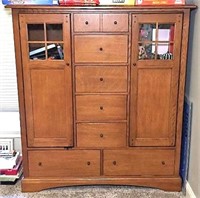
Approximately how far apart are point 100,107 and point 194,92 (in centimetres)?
68

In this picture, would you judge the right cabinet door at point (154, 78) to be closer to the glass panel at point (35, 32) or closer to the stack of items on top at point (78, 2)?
the stack of items on top at point (78, 2)

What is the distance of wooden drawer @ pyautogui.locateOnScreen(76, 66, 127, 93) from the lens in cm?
229

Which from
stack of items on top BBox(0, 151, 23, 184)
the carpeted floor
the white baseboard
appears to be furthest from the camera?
stack of items on top BBox(0, 151, 23, 184)

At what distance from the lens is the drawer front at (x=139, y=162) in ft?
8.10

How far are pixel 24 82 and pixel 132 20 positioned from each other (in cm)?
87

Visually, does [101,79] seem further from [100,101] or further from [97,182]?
[97,182]

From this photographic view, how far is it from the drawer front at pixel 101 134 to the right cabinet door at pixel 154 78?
0.08 metres

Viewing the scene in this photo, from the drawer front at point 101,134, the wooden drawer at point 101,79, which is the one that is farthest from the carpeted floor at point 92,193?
the wooden drawer at point 101,79

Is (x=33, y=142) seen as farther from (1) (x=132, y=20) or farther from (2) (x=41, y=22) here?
(1) (x=132, y=20)

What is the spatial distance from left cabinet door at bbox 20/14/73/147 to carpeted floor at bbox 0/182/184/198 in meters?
0.38

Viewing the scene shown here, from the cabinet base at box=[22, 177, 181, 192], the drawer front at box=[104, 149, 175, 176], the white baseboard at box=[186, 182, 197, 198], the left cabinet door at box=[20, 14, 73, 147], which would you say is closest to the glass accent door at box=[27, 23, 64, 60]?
the left cabinet door at box=[20, 14, 73, 147]

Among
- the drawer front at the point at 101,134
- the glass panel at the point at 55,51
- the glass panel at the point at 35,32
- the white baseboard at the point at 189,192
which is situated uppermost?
the glass panel at the point at 35,32

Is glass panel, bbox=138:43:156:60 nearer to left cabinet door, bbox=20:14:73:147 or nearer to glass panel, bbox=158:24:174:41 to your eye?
glass panel, bbox=158:24:174:41

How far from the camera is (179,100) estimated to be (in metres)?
2.36
